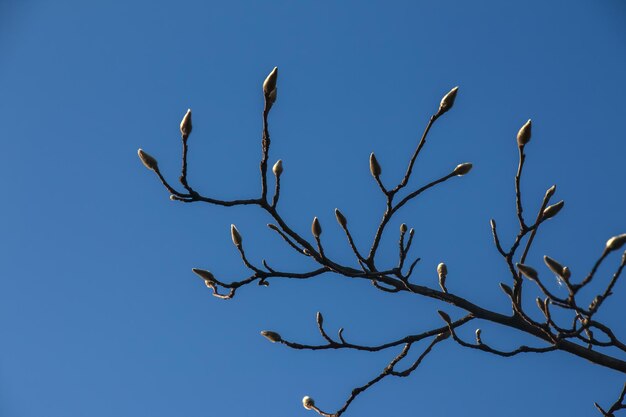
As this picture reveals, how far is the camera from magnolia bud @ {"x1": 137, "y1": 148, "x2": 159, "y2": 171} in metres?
3.58

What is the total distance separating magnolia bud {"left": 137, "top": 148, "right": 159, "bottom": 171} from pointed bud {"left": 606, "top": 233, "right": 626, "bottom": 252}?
2.48m

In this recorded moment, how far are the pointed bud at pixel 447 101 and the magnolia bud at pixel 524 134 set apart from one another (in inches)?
16.7

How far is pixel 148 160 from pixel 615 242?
2.56 meters

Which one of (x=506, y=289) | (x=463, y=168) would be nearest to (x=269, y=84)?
(x=463, y=168)

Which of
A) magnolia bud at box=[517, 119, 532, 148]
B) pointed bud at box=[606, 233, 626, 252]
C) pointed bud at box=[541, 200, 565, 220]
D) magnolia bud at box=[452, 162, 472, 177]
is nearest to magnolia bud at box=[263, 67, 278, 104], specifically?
magnolia bud at box=[452, 162, 472, 177]

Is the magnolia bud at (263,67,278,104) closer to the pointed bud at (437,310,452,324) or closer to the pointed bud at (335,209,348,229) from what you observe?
the pointed bud at (335,209,348,229)

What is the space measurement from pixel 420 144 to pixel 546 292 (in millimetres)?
1043

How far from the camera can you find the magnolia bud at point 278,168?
386 centimetres

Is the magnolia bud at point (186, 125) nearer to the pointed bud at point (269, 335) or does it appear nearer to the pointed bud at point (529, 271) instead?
the pointed bud at point (269, 335)

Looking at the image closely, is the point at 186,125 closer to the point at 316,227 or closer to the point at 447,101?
the point at 316,227

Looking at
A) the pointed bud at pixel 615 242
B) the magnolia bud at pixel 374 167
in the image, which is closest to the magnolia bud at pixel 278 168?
the magnolia bud at pixel 374 167

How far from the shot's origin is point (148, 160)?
359 centimetres

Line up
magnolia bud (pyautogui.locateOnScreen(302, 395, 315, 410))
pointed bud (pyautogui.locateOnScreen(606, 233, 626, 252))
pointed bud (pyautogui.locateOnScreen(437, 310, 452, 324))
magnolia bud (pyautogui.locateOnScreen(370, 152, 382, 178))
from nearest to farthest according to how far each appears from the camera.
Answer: pointed bud (pyautogui.locateOnScreen(606, 233, 626, 252))
magnolia bud (pyautogui.locateOnScreen(370, 152, 382, 178))
pointed bud (pyautogui.locateOnScreen(437, 310, 452, 324))
magnolia bud (pyautogui.locateOnScreen(302, 395, 315, 410))

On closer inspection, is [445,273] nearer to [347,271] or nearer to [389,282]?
[389,282]
